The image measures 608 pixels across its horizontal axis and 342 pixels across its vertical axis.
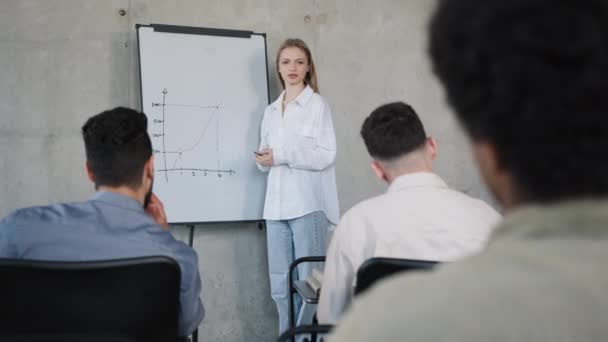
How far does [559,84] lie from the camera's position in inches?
17.3

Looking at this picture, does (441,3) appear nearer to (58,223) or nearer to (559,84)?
(559,84)

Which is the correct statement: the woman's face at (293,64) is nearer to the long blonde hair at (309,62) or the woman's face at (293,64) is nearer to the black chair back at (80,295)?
the long blonde hair at (309,62)

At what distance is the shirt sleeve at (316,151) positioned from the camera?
10.9ft

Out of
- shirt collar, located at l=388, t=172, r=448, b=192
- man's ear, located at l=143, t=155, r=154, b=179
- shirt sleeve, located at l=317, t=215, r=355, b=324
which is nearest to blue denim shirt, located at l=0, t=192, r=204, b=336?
man's ear, located at l=143, t=155, r=154, b=179

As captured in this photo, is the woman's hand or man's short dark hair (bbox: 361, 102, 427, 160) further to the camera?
Answer: the woman's hand

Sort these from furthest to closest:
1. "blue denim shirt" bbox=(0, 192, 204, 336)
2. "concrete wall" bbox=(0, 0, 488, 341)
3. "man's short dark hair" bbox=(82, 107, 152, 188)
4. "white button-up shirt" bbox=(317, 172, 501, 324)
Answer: "concrete wall" bbox=(0, 0, 488, 341)
"man's short dark hair" bbox=(82, 107, 152, 188)
"white button-up shirt" bbox=(317, 172, 501, 324)
"blue denim shirt" bbox=(0, 192, 204, 336)

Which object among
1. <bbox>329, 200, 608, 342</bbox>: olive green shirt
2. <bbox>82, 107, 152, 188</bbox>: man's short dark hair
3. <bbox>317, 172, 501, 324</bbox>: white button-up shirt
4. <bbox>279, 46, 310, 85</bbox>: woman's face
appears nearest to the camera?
<bbox>329, 200, 608, 342</bbox>: olive green shirt

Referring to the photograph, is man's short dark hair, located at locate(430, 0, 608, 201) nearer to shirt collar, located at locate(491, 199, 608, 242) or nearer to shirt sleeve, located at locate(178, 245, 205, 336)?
shirt collar, located at locate(491, 199, 608, 242)

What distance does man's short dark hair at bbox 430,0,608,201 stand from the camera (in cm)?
44

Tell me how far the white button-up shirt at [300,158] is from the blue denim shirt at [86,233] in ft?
5.97

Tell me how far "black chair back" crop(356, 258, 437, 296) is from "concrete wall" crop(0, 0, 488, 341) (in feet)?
6.94

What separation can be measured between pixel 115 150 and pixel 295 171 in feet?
5.92

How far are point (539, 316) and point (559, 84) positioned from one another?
6.8 inches

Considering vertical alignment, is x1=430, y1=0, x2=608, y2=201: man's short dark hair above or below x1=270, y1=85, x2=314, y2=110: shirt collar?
below
